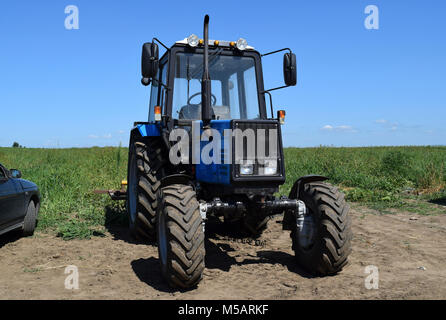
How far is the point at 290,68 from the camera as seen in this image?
524 centimetres

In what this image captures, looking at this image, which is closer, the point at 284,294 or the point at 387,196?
the point at 284,294

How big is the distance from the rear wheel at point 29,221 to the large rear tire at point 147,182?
5.69 ft

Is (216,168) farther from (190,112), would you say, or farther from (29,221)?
(29,221)

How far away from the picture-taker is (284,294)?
411cm

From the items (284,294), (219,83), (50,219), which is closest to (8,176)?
(50,219)

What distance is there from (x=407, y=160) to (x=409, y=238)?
31.4 feet

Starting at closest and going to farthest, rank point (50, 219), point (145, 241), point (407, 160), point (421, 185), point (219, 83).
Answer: point (219, 83) < point (145, 241) < point (50, 219) < point (421, 185) < point (407, 160)

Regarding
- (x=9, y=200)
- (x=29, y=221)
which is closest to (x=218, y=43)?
(x=9, y=200)

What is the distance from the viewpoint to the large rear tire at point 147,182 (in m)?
5.84

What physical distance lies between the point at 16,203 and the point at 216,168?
3.38 meters

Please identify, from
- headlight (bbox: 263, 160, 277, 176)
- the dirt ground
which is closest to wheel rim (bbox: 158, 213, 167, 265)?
the dirt ground

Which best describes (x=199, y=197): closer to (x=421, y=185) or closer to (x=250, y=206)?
(x=250, y=206)

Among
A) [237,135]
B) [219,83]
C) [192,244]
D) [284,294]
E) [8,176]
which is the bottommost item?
[284,294]

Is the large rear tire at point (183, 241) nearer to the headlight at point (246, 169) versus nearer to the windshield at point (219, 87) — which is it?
the headlight at point (246, 169)
